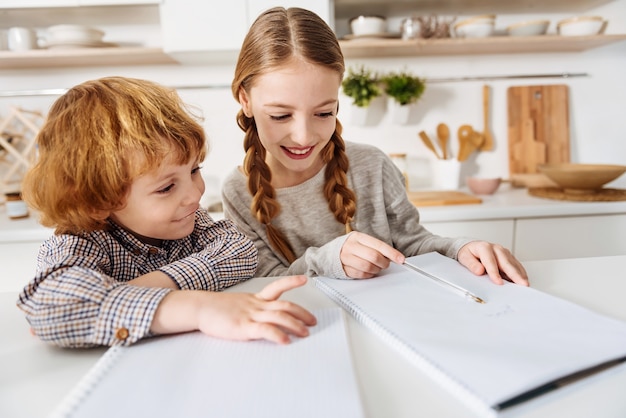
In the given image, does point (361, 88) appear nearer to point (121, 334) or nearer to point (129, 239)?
point (129, 239)

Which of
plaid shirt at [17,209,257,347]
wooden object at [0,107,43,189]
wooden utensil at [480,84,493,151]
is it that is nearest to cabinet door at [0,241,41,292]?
wooden object at [0,107,43,189]

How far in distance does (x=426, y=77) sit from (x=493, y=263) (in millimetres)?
1611

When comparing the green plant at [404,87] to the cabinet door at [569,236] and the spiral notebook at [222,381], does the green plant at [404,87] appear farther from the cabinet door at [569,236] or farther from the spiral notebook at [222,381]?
the spiral notebook at [222,381]

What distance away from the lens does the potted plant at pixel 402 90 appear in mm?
1918

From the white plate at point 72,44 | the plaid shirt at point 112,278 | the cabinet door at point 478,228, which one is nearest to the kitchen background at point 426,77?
the white plate at point 72,44

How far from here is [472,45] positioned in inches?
73.2

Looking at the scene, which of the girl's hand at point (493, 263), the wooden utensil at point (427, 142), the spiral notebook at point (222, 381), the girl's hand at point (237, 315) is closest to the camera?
the spiral notebook at point (222, 381)

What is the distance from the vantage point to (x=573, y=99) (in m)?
2.12

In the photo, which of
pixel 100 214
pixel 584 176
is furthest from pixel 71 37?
pixel 584 176

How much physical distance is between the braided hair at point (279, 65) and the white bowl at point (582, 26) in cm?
140

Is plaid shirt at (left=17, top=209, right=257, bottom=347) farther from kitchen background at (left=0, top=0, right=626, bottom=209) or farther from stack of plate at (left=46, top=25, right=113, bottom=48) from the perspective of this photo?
stack of plate at (left=46, top=25, right=113, bottom=48)

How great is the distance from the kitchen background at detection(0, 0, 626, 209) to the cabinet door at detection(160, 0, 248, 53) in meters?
0.16

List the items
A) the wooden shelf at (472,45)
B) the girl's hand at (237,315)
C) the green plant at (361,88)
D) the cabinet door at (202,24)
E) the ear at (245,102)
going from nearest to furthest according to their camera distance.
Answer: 1. the girl's hand at (237,315)
2. the ear at (245,102)
3. the cabinet door at (202,24)
4. the wooden shelf at (472,45)
5. the green plant at (361,88)

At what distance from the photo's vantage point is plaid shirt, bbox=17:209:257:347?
1.57 ft
